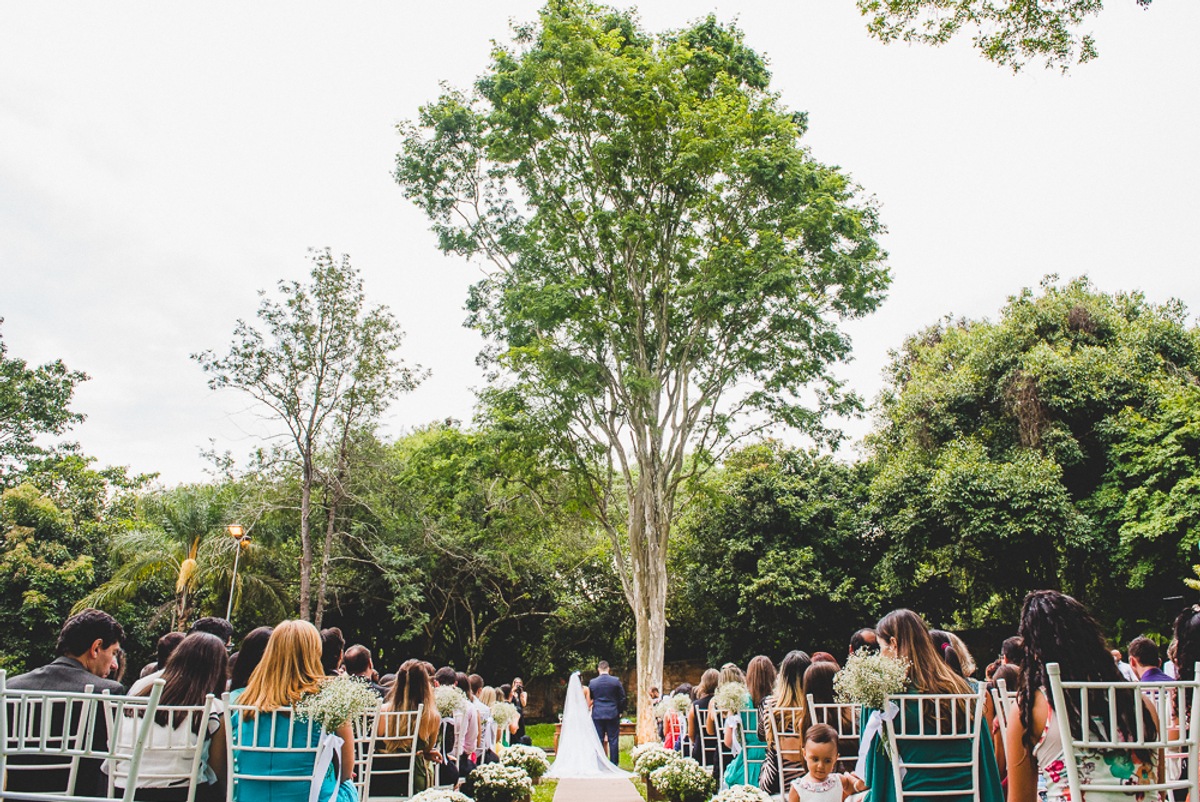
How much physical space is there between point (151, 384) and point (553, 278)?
42.7 ft

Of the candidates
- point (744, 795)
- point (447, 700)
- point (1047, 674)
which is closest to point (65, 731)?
point (1047, 674)

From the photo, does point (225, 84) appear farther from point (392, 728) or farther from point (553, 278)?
point (392, 728)

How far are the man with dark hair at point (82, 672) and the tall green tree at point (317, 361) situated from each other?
48.6 ft

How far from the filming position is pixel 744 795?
14.4 feet

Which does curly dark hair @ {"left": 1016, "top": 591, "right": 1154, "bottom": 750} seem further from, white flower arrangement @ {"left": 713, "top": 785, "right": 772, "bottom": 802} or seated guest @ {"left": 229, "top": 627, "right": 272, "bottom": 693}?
seated guest @ {"left": 229, "top": 627, "right": 272, "bottom": 693}

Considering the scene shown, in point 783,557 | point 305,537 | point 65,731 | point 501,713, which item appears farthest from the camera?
point 783,557

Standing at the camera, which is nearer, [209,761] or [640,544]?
[209,761]

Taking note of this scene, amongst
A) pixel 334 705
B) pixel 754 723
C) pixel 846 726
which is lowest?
pixel 754 723

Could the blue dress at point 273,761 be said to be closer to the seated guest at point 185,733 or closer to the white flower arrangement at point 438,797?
the seated guest at point 185,733

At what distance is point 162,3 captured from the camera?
838cm

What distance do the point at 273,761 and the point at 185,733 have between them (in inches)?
17.3

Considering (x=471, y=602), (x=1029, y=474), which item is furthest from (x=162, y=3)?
(x=471, y=602)

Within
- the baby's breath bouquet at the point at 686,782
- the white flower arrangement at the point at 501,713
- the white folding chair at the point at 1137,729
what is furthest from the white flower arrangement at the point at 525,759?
the white folding chair at the point at 1137,729

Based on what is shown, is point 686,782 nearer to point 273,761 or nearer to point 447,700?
point 447,700
